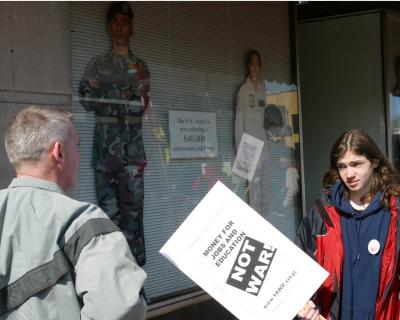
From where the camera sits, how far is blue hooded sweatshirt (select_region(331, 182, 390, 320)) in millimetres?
2963

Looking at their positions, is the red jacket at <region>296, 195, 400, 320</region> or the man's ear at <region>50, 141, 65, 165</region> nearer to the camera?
the man's ear at <region>50, 141, 65, 165</region>

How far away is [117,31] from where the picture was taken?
190 inches

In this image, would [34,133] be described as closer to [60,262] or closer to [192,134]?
[60,262]

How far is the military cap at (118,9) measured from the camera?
188 inches

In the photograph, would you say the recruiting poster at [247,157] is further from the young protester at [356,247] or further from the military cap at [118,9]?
the young protester at [356,247]

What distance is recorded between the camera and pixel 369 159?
10.7 feet

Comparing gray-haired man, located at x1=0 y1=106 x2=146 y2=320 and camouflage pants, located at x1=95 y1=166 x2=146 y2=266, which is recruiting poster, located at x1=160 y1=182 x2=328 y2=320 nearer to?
gray-haired man, located at x1=0 y1=106 x2=146 y2=320

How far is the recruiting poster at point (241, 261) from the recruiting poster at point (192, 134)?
266 centimetres

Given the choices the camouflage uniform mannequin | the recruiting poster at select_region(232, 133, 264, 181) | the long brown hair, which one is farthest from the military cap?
the long brown hair

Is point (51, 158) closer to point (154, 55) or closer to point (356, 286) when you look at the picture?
point (356, 286)

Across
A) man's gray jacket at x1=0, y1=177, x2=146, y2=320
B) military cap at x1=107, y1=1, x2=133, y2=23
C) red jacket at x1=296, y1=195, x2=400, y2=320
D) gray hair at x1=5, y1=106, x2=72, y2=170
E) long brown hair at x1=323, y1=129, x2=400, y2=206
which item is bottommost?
red jacket at x1=296, y1=195, x2=400, y2=320

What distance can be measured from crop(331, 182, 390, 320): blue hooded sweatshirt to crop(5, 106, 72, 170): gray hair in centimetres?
153

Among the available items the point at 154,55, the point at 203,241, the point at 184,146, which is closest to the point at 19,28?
the point at 154,55

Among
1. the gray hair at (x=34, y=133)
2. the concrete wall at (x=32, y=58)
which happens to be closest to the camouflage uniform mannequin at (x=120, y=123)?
the concrete wall at (x=32, y=58)
